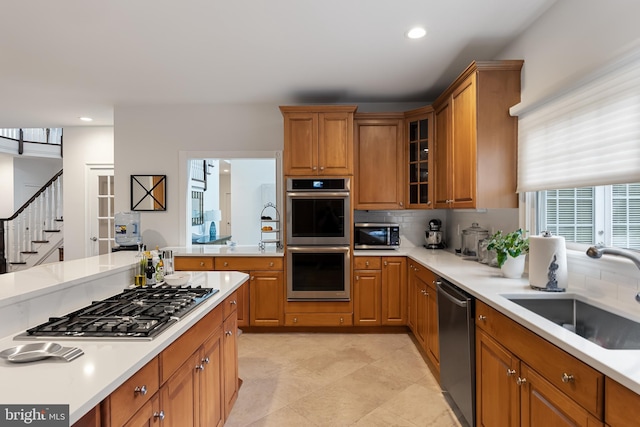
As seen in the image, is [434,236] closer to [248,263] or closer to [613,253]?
[248,263]

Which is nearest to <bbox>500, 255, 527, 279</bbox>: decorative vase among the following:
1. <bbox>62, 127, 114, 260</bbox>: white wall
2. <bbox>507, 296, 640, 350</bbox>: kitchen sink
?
<bbox>507, 296, 640, 350</bbox>: kitchen sink

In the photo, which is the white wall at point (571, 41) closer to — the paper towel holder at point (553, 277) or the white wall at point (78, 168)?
the paper towel holder at point (553, 277)

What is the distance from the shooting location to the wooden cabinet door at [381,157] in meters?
3.97

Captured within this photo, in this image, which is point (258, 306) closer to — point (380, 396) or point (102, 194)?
point (380, 396)

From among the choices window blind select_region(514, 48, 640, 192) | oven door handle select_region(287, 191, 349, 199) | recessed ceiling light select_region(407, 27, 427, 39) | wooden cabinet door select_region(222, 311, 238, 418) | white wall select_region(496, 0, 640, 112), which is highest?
Result: recessed ceiling light select_region(407, 27, 427, 39)

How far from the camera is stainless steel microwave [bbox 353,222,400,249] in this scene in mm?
3889

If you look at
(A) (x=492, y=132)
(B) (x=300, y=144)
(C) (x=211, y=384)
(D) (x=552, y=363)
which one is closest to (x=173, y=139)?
(B) (x=300, y=144)

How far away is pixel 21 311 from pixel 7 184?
8.81 m

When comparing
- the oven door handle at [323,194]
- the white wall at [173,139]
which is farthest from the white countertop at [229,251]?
the oven door handle at [323,194]

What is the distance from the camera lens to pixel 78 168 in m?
5.12

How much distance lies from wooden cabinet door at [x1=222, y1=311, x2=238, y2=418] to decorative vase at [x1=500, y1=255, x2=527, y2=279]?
1851 mm

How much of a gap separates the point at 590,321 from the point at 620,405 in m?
0.92

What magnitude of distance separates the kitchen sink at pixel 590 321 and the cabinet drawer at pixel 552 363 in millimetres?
281

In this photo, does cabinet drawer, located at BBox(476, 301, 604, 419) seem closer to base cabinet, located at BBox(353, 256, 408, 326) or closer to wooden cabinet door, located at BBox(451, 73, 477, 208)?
wooden cabinet door, located at BBox(451, 73, 477, 208)
